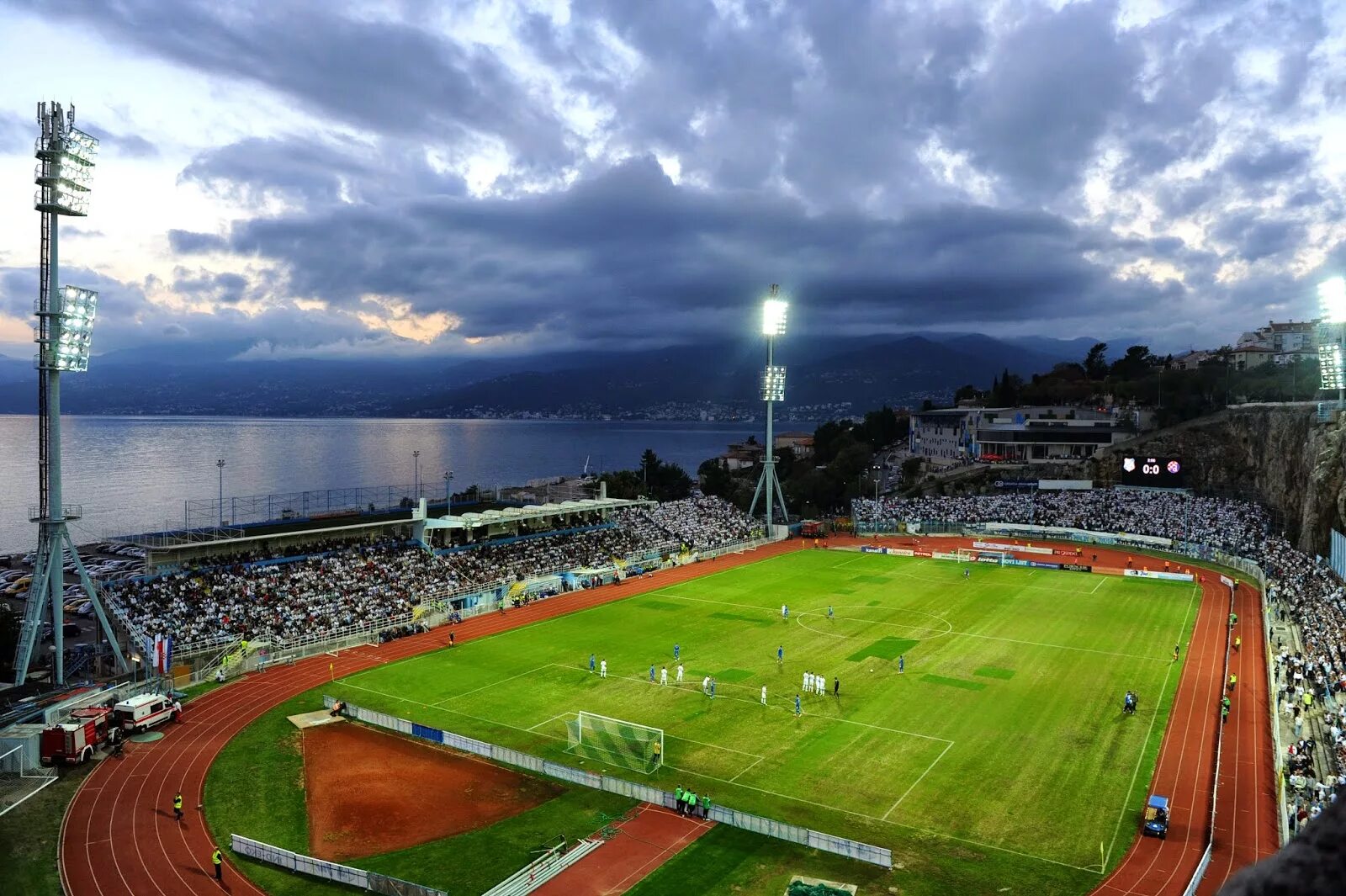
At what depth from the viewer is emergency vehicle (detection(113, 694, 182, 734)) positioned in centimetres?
3256

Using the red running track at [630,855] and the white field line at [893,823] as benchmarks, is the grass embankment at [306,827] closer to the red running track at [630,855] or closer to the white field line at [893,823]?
the red running track at [630,855]

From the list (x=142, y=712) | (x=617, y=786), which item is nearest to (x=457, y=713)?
(x=617, y=786)

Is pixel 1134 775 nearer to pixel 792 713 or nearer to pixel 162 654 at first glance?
pixel 792 713

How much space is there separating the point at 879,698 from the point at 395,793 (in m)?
19.2

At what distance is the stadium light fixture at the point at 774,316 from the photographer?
79.3 m

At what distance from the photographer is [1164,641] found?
45.2 m

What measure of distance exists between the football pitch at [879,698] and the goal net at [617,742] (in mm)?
526

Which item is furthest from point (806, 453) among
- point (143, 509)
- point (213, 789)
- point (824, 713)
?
point (213, 789)

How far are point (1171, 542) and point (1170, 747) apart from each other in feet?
159

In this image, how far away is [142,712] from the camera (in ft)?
108

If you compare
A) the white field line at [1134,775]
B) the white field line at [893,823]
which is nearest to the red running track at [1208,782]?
the white field line at [1134,775]

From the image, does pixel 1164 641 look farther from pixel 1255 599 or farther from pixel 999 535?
pixel 999 535

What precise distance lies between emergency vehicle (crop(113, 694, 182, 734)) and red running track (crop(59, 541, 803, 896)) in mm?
668

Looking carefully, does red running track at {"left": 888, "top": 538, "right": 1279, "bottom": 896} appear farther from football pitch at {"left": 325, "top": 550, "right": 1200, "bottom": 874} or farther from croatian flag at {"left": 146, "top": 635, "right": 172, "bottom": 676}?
croatian flag at {"left": 146, "top": 635, "right": 172, "bottom": 676}
